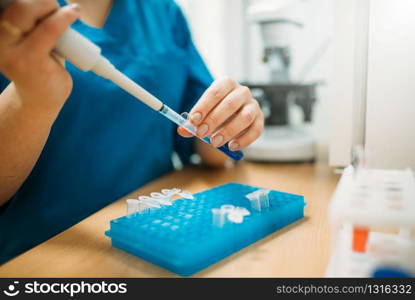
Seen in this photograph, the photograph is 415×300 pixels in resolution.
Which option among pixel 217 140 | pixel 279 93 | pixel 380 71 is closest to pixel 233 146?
pixel 217 140

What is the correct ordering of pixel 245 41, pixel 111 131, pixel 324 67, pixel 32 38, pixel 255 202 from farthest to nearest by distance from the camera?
pixel 245 41
pixel 324 67
pixel 111 131
pixel 255 202
pixel 32 38

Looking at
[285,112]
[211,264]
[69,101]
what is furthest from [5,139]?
[285,112]

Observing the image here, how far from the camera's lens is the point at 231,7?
4.28 ft

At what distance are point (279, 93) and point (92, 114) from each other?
468mm

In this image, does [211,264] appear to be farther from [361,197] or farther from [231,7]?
[231,7]

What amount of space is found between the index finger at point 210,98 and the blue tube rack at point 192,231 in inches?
4.7

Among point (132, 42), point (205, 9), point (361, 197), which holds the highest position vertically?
point (205, 9)

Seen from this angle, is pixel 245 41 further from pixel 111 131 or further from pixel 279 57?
pixel 111 131

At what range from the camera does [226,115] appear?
0.59 meters

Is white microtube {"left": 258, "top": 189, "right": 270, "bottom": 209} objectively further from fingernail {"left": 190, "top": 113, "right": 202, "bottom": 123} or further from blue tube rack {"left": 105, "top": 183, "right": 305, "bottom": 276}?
fingernail {"left": 190, "top": 113, "right": 202, "bottom": 123}

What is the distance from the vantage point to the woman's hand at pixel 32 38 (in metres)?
0.35

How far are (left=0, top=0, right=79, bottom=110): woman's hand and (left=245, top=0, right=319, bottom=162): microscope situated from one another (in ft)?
1.88

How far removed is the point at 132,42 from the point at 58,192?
327mm

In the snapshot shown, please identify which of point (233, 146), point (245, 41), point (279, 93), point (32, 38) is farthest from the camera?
point (245, 41)
